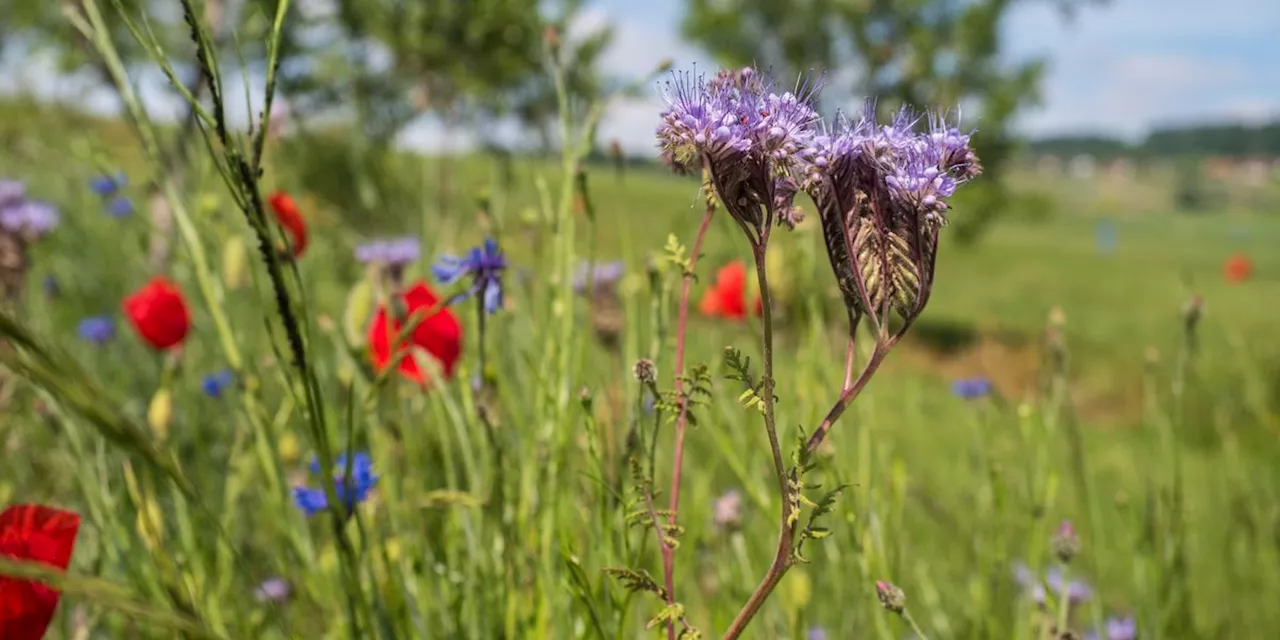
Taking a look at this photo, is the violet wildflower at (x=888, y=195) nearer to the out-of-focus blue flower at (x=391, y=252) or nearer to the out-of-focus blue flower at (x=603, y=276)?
the out-of-focus blue flower at (x=391, y=252)

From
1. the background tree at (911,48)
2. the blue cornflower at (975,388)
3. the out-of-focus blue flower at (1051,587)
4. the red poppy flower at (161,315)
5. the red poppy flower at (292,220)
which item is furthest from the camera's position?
the background tree at (911,48)

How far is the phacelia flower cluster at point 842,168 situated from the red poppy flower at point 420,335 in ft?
2.46

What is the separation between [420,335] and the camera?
49.4 inches

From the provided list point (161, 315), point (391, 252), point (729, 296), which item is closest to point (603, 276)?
point (729, 296)

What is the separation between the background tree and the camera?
12438 millimetres

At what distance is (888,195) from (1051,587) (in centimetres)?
141

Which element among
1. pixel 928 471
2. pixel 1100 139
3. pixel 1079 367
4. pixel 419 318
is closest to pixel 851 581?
pixel 419 318

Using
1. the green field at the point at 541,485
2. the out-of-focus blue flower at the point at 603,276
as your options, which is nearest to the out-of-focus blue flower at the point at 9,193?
the green field at the point at 541,485

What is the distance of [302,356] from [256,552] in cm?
143

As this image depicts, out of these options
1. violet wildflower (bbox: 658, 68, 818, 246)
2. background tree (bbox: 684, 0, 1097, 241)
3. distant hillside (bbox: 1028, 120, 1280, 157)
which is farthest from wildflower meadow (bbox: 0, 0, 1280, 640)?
distant hillside (bbox: 1028, 120, 1280, 157)

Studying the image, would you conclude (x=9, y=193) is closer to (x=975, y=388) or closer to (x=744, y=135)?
(x=744, y=135)

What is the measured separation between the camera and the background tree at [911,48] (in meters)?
12.4

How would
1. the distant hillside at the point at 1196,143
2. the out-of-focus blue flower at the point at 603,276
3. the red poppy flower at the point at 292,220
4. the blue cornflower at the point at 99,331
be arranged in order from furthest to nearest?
1. the distant hillside at the point at 1196,143
2. the blue cornflower at the point at 99,331
3. the out-of-focus blue flower at the point at 603,276
4. the red poppy flower at the point at 292,220

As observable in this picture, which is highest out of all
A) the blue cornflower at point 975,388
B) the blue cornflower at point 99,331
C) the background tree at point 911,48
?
the background tree at point 911,48
